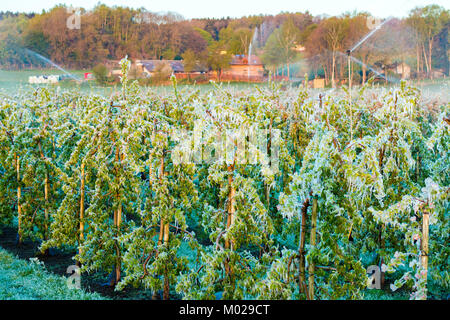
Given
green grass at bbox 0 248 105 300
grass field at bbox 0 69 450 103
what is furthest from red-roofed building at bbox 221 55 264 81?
green grass at bbox 0 248 105 300

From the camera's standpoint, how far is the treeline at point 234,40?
13258 millimetres

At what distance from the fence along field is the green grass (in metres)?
0.57

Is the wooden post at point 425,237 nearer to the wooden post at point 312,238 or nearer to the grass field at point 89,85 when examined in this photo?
the wooden post at point 312,238

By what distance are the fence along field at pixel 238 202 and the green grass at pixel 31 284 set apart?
1.88 ft

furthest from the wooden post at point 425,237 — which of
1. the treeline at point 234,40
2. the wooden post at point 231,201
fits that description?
the treeline at point 234,40

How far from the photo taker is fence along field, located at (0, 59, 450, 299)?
13.4 ft

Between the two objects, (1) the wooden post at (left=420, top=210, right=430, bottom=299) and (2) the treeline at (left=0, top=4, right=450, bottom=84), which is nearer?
(1) the wooden post at (left=420, top=210, right=430, bottom=299)

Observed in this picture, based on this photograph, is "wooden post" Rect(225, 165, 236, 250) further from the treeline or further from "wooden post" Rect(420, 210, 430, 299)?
the treeline

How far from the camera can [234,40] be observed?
49.0 ft

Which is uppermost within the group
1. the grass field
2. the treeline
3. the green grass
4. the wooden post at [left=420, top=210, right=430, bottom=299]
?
the treeline

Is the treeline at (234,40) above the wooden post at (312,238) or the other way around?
above

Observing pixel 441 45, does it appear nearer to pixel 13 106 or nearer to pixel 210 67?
pixel 210 67

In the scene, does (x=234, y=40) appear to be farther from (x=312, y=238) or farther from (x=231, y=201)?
(x=312, y=238)
